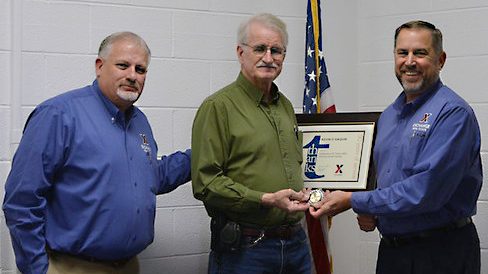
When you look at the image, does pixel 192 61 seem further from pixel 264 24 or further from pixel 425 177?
pixel 425 177

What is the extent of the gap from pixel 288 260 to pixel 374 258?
4.04 feet

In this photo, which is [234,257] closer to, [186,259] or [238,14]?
[186,259]

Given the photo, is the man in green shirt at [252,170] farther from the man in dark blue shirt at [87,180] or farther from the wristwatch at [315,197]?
the man in dark blue shirt at [87,180]

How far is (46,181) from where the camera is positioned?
256cm

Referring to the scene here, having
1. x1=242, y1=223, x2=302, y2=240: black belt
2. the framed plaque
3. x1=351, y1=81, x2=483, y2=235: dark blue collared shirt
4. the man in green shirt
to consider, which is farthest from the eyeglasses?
x1=242, y1=223, x2=302, y2=240: black belt

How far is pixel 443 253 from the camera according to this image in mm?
2760

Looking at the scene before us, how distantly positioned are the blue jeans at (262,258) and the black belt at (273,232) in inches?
0.6

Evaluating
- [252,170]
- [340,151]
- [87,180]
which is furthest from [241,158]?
[87,180]

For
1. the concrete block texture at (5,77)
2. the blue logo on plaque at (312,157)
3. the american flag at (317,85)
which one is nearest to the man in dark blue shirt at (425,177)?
the blue logo on plaque at (312,157)

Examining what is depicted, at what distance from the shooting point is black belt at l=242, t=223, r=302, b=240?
9.46 ft

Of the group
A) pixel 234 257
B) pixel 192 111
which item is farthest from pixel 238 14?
pixel 234 257

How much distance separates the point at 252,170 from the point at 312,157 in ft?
1.33

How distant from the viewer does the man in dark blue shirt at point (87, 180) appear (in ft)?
8.36

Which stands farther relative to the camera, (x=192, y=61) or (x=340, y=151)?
(x=192, y=61)
